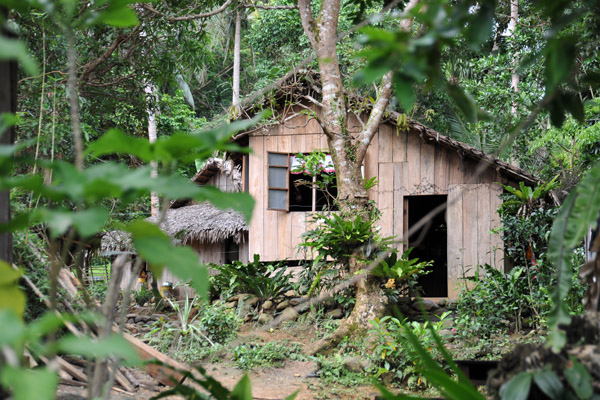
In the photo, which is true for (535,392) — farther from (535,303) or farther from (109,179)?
(535,303)

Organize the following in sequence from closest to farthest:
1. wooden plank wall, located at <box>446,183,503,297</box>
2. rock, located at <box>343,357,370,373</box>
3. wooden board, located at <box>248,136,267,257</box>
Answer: rock, located at <box>343,357,370,373</box>, wooden plank wall, located at <box>446,183,503,297</box>, wooden board, located at <box>248,136,267,257</box>

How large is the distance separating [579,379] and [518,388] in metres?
0.12

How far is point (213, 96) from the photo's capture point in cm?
2064

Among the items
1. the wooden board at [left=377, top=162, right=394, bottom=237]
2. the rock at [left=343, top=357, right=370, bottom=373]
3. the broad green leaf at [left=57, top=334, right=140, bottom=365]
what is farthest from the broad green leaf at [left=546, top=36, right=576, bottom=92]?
the wooden board at [left=377, top=162, right=394, bottom=237]

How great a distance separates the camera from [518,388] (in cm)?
109

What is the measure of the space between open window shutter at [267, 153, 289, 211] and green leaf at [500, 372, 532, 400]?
28.1 ft

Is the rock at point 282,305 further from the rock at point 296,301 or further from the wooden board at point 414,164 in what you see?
the wooden board at point 414,164

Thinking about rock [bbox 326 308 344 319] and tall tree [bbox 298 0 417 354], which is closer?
tall tree [bbox 298 0 417 354]

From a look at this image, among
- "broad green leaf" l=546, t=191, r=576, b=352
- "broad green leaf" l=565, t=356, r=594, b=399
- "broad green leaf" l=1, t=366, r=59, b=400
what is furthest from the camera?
"broad green leaf" l=546, t=191, r=576, b=352

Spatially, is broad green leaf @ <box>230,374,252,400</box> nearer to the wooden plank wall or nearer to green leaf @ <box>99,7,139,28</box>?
green leaf @ <box>99,7,139,28</box>

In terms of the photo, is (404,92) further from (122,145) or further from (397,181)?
(397,181)

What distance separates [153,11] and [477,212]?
594cm

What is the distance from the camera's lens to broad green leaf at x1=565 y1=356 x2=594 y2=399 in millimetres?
1041

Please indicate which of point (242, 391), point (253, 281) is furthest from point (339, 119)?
point (242, 391)
